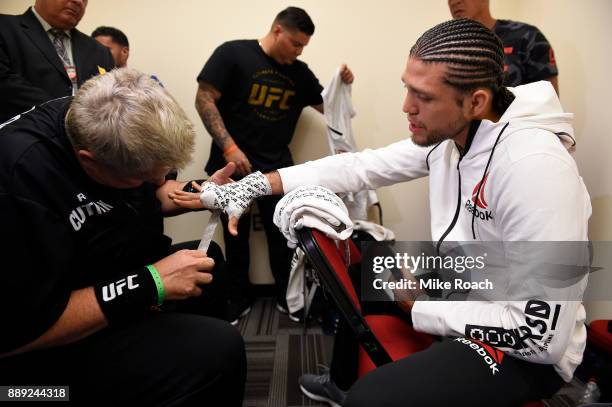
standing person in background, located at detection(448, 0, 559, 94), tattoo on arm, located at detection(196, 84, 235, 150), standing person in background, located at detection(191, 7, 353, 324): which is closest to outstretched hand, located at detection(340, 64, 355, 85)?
standing person in background, located at detection(191, 7, 353, 324)

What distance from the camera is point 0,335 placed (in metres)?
0.70

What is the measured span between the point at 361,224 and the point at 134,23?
1839mm

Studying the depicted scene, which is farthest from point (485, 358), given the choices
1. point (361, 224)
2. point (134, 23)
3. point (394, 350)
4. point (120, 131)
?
point (134, 23)

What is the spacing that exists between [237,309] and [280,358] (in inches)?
21.5

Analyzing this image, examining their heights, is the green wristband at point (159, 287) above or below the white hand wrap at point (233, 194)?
below

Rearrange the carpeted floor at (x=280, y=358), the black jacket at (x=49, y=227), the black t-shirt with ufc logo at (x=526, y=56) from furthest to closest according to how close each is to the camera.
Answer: the black t-shirt with ufc logo at (x=526, y=56)
the carpeted floor at (x=280, y=358)
the black jacket at (x=49, y=227)

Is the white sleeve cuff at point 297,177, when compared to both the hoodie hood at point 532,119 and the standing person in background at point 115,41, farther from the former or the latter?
the standing person in background at point 115,41

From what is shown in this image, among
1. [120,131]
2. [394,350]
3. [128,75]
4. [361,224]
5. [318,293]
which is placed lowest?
[318,293]

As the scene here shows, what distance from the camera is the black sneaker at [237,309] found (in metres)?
2.30

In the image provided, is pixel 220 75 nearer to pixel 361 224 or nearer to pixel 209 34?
pixel 209 34

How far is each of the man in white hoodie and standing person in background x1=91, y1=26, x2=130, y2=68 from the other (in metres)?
1.49

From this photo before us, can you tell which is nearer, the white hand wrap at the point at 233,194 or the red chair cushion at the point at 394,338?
the red chair cushion at the point at 394,338

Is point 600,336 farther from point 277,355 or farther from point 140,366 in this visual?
point 140,366

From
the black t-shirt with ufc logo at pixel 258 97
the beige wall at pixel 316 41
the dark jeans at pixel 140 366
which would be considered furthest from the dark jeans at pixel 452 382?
the beige wall at pixel 316 41
